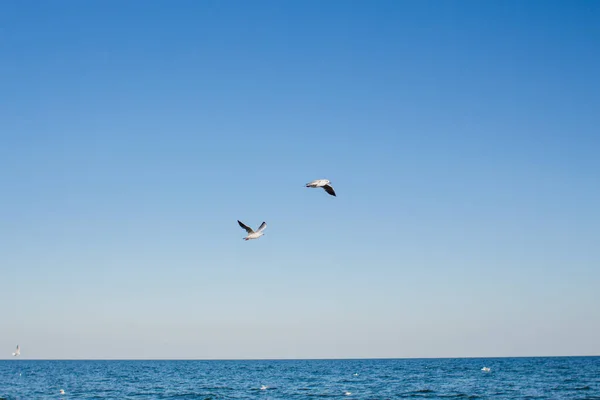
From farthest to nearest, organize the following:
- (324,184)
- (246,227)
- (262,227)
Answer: (262,227) < (246,227) < (324,184)

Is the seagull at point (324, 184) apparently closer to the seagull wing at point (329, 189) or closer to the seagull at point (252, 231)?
the seagull wing at point (329, 189)

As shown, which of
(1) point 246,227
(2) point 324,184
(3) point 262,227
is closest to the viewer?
(2) point 324,184

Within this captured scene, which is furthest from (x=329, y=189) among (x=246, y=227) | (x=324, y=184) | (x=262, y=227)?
(x=246, y=227)

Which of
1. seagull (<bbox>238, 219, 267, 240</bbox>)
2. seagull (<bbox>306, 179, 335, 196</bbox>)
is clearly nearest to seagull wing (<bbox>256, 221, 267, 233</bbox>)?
seagull (<bbox>238, 219, 267, 240</bbox>)

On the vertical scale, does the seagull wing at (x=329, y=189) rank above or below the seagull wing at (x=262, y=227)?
above

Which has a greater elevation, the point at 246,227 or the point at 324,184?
the point at 324,184

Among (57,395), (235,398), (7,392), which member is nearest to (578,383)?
(235,398)

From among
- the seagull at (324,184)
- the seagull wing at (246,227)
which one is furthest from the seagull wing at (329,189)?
the seagull wing at (246,227)

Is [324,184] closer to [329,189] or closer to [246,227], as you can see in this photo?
[329,189]

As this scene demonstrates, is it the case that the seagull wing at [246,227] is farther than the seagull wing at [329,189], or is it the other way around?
the seagull wing at [246,227]

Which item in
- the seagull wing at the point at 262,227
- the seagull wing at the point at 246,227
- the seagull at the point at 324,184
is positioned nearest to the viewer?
the seagull at the point at 324,184

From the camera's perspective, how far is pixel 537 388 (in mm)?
58281

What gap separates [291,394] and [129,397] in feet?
45.1

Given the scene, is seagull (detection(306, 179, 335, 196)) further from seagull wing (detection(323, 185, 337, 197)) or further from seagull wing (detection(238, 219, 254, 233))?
seagull wing (detection(238, 219, 254, 233))
